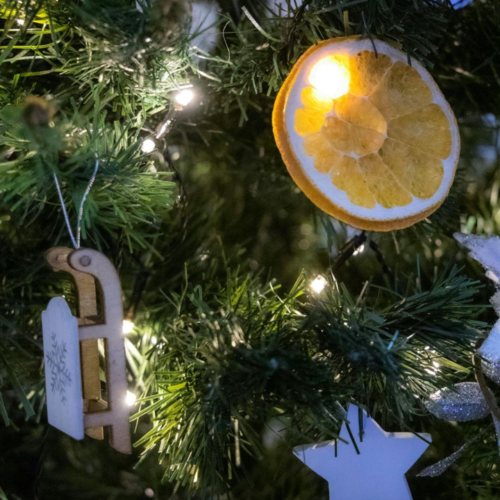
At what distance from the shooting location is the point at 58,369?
1.19 ft

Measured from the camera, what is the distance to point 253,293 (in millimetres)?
425

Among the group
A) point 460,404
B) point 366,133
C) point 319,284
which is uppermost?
point 366,133

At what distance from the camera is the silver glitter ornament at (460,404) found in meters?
0.42

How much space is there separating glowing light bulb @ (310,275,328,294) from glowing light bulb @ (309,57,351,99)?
5.5 inches

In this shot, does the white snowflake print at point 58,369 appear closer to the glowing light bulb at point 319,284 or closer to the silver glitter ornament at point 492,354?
the glowing light bulb at point 319,284

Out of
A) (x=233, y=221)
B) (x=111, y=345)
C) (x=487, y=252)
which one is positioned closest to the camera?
(x=111, y=345)

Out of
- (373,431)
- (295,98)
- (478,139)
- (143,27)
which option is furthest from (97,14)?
(478,139)

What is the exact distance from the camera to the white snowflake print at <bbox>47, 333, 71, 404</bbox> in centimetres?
35

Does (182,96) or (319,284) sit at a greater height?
(182,96)

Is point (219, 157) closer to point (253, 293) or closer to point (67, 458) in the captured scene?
point (253, 293)

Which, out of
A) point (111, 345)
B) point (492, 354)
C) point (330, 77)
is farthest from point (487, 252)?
point (111, 345)

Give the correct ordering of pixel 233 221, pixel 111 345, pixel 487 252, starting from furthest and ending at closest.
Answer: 1. pixel 233 221
2. pixel 487 252
3. pixel 111 345

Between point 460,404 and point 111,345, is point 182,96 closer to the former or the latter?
point 111,345

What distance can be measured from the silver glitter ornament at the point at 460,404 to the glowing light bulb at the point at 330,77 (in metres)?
0.25
